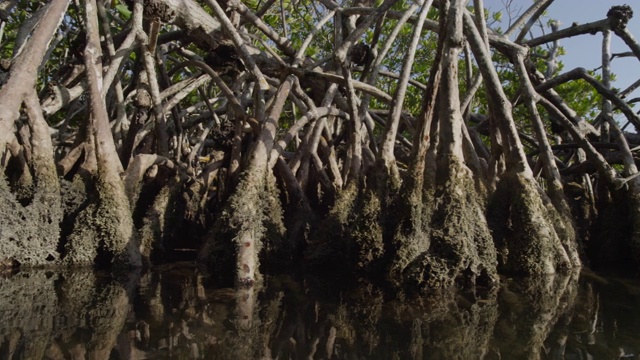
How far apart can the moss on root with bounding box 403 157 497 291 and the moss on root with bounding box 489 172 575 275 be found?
0.41m

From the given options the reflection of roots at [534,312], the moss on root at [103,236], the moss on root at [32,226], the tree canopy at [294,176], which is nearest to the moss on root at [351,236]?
the tree canopy at [294,176]

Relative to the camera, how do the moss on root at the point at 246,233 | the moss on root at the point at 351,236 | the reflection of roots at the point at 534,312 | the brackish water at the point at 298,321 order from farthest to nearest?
the moss on root at the point at 351,236, the moss on root at the point at 246,233, the reflection of roots at the point at 534,312, the brackish water at the point at 298,321

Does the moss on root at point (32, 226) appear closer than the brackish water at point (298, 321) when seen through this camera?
No

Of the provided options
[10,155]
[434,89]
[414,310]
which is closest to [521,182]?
[434,89]

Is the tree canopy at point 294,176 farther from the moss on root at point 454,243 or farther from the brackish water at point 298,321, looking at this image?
the brackish water at point 298,321

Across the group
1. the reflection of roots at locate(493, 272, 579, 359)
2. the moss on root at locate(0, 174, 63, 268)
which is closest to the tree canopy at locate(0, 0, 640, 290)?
the moss on root at locate(0, 174, 63, 268)

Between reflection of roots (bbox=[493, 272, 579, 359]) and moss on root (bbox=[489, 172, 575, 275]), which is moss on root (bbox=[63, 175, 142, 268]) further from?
moss on root (bbox=[489, 172, 575, 275])

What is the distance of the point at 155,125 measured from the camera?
518 centimetres

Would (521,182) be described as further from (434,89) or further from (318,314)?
(318,314)

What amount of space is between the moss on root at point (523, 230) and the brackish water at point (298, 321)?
0.23 meters

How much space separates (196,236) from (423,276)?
233 centimetres

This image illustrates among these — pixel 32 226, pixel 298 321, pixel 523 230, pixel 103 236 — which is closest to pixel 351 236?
pixel 523 230

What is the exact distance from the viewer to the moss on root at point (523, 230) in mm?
4125

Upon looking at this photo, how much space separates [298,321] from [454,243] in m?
1.25
